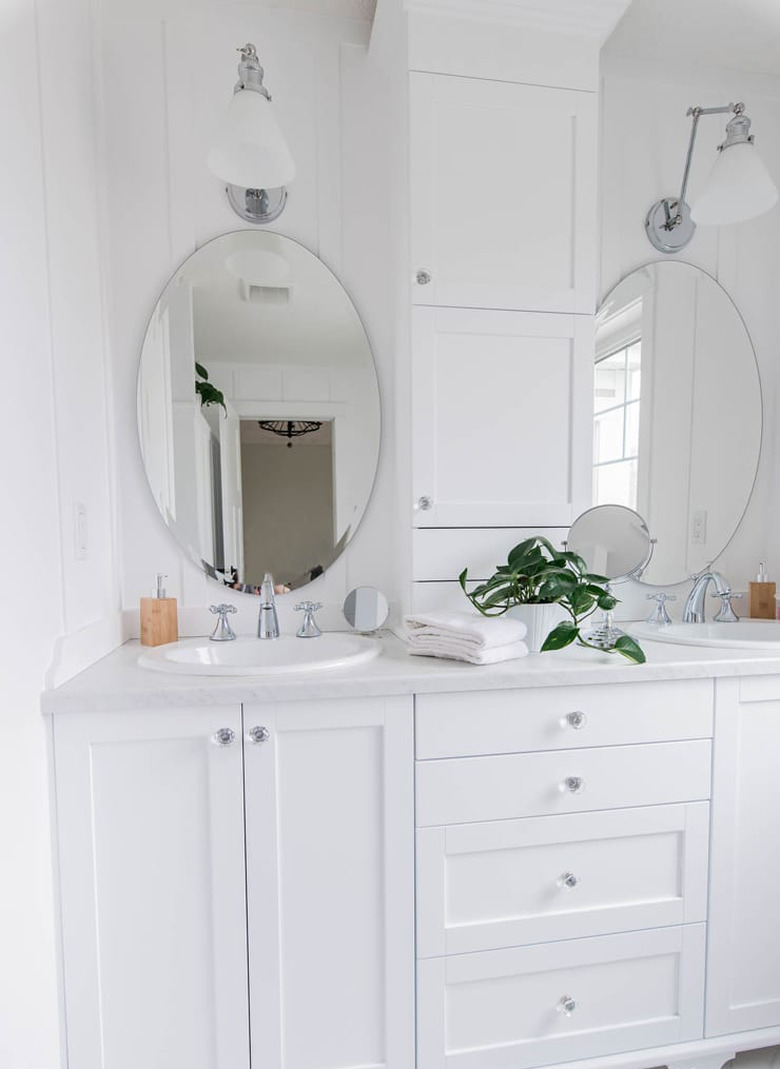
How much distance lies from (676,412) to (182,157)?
1.48 meters

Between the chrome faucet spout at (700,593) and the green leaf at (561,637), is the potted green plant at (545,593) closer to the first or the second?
Answer: the green leaf at (561,637)

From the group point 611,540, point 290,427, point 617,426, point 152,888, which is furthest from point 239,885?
point 617,426

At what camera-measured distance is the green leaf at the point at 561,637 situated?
4.05ft

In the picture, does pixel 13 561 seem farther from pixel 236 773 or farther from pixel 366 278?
pixel 366 278

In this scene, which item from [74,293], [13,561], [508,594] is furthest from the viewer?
[508,594]

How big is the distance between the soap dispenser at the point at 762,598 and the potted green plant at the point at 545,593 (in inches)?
26.2

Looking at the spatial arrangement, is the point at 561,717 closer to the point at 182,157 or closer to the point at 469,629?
the point at 469,629

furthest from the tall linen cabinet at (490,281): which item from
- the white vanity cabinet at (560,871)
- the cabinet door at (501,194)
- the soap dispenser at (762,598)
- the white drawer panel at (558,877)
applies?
the soap dispenser at (762,598)

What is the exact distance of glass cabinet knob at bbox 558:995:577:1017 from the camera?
123 cm

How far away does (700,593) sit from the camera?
1.65m

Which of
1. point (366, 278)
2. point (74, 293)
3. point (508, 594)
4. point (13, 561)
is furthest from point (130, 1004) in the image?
point (366, 278)

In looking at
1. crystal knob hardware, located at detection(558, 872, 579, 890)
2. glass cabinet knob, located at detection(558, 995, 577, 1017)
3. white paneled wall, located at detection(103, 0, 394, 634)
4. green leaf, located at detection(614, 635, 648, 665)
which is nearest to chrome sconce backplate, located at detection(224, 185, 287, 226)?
white paneled wall, located at detection(103, 0, 394, 634)

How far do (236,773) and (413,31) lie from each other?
160cm

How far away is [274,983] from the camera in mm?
1132
